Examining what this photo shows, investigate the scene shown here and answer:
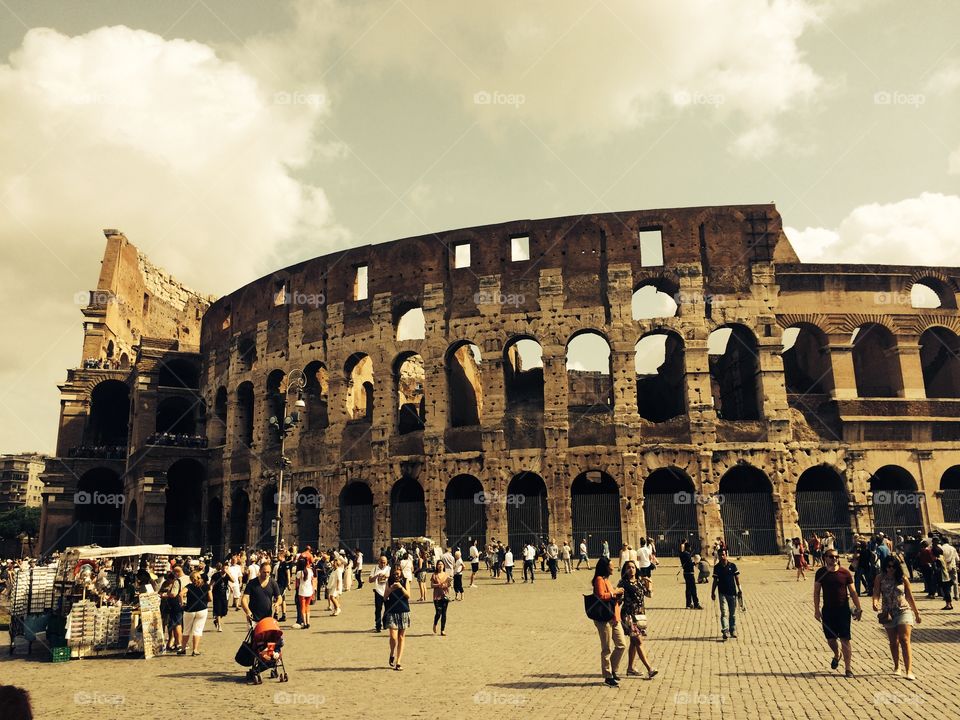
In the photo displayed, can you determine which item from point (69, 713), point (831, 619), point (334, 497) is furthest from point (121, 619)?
point (334, 497)

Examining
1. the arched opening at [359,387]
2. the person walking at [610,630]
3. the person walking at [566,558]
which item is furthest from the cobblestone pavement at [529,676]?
the arched opening at [359,387]

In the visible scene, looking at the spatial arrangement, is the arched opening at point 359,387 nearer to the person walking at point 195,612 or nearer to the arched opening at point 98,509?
the arched opening at point 98,509

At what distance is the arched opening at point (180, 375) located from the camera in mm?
39000

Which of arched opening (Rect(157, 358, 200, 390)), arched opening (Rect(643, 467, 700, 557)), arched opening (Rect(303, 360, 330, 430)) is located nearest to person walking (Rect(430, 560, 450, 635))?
arched opening (Rect(643, 467, 700, 557))

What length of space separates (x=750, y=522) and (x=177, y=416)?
30150 millimetres

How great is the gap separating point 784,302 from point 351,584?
18.6m

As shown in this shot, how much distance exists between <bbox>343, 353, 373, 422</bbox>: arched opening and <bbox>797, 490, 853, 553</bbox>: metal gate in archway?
56.5 feet

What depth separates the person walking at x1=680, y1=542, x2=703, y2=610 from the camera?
14.6 m

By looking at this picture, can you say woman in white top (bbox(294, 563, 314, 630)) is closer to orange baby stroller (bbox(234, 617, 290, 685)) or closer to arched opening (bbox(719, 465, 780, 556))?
orange baby stroller (bbox(234, 617, 290, 685))

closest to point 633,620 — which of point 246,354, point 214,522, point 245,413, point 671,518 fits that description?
point 671,518

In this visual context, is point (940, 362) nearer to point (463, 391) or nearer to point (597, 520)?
point (597, 520)

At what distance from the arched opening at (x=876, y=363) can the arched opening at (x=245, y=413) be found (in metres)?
26.8

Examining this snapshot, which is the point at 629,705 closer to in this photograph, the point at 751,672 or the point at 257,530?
the point at 751,672

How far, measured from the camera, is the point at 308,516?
1195 inches
